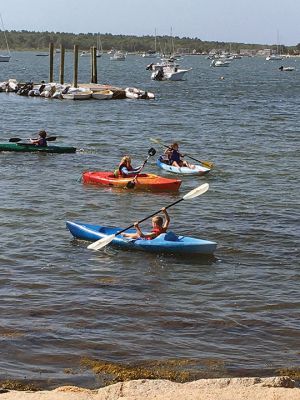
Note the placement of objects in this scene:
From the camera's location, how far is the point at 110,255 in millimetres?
16234

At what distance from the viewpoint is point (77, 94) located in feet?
188

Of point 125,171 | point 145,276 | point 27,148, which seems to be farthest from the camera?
point 27,148

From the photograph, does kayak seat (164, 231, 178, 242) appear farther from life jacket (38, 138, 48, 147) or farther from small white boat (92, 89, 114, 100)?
small white boat (92, 89, 114, 100)

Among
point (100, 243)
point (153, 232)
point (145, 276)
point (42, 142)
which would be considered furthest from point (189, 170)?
point (145, 276)

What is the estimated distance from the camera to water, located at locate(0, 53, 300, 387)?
1130 cm

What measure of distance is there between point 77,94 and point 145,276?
43579 mm

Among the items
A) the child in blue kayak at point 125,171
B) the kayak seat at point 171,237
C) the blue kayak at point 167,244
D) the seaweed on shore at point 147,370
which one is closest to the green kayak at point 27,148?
the child in blue kayak at point 125,171

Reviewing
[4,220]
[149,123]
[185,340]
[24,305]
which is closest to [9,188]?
[4,220]

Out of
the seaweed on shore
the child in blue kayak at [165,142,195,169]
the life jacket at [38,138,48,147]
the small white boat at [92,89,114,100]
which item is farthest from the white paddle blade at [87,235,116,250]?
the small white boat at [92,89,114,100]

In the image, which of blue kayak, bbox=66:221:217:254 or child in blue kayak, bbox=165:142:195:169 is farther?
child in blue kayak, bbox=165:142:195:169

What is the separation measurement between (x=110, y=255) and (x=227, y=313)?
387cm

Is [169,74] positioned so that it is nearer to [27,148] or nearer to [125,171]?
[27,148]

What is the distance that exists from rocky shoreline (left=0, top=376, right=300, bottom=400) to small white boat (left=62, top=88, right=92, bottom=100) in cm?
4900

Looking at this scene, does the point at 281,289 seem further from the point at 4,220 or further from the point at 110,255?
the point at 4,220
